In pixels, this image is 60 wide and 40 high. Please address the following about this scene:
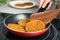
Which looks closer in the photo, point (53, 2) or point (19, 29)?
point (19, 29)

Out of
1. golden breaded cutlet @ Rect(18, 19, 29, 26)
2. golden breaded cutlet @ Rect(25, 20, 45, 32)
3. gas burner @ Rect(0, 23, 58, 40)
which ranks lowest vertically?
gas burner @ Rect(0, 23, 58, 40)

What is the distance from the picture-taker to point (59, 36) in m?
0.67

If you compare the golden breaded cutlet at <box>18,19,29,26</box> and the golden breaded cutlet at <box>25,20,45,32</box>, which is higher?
the golden breaded cutlet at <box>25,20,45,32</box>

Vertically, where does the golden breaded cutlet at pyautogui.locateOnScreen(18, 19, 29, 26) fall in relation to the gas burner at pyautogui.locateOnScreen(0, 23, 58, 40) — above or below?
above

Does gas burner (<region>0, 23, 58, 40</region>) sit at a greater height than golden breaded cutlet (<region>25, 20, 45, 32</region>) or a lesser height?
lesser

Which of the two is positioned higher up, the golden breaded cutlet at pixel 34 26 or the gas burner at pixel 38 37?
the golden breaded cutlet at pixel 34 26

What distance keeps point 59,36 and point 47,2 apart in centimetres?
19

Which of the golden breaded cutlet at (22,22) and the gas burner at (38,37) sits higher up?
the golden breaded cutlet at (22,22)

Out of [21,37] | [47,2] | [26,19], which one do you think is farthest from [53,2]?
[21,37]

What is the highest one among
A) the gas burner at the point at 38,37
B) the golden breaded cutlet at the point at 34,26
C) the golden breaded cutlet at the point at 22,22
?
the golden breaded cutlet at the point at 34,26

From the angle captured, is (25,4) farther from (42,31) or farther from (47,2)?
(42,31)

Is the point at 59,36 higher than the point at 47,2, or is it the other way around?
the point at 47,2

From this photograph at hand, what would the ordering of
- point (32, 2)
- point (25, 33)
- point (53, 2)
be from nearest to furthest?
point (25, 33) → point (53, 2) → point (32, 2)

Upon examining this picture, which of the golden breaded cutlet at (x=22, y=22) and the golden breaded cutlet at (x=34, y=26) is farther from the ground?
the golden breaded cutlet at (x=34, y=26)
